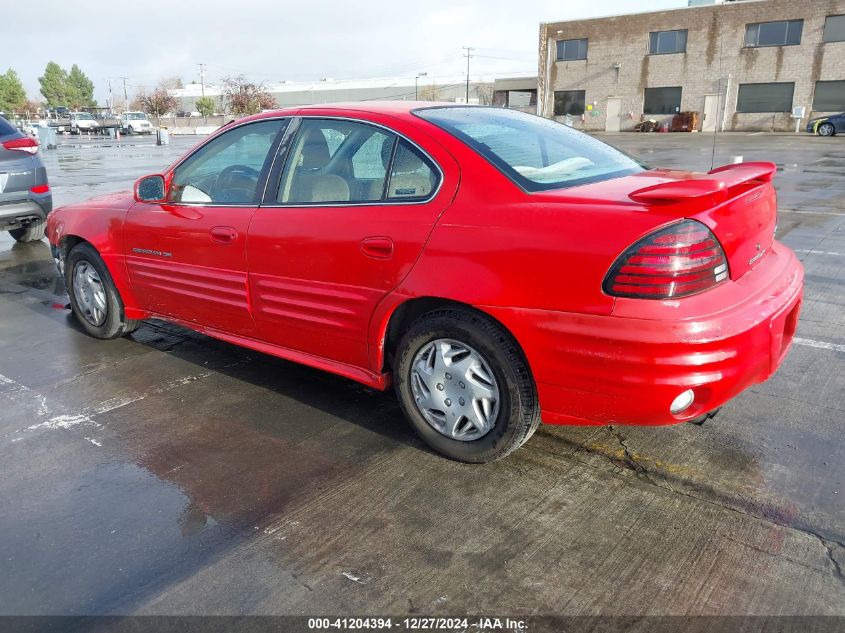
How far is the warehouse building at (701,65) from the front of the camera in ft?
133

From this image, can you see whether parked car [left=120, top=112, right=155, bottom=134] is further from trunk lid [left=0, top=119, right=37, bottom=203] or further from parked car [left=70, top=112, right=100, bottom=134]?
trunk lid [left=0, top=119, right=37, bottom=203]

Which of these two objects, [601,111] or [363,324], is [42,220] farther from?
[601,111]

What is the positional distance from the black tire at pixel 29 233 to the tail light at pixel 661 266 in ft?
29.9

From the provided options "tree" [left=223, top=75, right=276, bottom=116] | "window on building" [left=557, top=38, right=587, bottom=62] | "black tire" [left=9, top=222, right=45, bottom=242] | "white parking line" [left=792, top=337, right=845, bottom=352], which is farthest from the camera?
"tree" [left=223, top=75, right=276, bottom=116]

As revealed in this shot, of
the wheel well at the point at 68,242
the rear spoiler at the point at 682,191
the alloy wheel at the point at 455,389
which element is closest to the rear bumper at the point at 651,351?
the alloy wheel at the point at 455,389

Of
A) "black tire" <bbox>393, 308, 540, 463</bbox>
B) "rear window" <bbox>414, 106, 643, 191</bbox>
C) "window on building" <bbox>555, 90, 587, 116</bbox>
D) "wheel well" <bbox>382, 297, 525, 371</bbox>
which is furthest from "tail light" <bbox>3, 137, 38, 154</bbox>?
"window on building" <bbox>555, 90, 587, 116</bbox>

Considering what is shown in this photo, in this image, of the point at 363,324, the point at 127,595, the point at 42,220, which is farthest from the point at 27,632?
the point at 42,220

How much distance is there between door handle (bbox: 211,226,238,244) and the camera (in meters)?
3.82

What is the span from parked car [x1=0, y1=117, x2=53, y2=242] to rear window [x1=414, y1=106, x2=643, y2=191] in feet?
21.9

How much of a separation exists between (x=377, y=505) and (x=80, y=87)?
131503mm

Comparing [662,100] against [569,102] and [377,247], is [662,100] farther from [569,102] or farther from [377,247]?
[377,247]

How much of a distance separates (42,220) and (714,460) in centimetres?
848

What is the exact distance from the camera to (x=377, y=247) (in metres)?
3.20

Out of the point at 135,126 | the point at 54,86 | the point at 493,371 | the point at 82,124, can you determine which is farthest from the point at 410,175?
the point at 54,86
